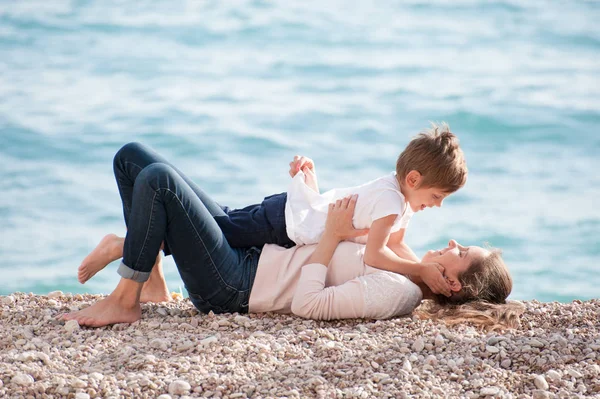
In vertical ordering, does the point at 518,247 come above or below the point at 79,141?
below

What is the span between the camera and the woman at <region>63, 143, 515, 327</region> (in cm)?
380

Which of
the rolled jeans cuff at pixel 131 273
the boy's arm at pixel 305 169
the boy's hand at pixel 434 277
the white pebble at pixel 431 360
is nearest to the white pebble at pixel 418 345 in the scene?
the white pebble at pixel 431 360

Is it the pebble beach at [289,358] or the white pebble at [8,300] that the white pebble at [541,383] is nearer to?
the pebble beach at [289,358]

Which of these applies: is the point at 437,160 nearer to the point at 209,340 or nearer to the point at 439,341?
the point at 439,341

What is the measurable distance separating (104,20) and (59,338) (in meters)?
12.6

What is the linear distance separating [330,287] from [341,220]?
36 cm

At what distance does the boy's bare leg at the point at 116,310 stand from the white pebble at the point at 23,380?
0.77 m

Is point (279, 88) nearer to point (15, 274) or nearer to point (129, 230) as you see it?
point (15, 274)

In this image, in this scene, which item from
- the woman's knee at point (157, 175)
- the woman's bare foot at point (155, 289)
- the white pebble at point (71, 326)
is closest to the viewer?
the woman's knee at point (157, 175)

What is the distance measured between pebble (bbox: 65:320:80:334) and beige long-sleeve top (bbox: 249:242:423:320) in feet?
3.02

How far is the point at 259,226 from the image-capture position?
4.20m

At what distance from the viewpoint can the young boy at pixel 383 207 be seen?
12.8 feet

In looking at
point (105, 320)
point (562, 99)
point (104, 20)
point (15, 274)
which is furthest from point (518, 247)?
point (104, 20)

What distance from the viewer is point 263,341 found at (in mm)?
3701
